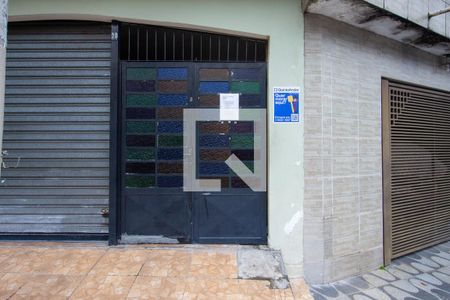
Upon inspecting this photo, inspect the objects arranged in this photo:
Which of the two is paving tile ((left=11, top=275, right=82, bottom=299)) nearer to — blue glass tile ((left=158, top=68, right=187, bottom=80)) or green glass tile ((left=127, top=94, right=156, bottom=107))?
green glass tile ((left=127, top=94, right=156, bottom=107))

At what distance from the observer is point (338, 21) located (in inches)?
169

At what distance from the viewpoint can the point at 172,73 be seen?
Answer: 4.32 meters

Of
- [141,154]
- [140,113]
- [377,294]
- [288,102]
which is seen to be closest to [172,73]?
[140,113]

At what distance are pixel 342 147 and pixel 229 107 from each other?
1.74 meters

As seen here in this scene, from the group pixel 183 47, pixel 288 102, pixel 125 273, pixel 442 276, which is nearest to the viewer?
pixel 125 273

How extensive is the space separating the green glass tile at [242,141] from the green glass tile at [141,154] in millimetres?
1181

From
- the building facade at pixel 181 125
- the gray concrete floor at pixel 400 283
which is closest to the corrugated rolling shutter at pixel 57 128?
the building facade at pixel 181 125

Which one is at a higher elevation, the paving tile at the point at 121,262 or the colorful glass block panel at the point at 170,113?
the colorful glass block panel at the point at 170,113

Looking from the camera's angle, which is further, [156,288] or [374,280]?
[374,280]

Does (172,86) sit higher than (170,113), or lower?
higher

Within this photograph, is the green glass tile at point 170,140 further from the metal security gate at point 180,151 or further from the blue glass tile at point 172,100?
the blue glass tile at point 172,100

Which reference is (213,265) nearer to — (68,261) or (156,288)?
(156,288)

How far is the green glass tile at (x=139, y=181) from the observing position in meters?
4.29

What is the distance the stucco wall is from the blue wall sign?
142 millimetres
